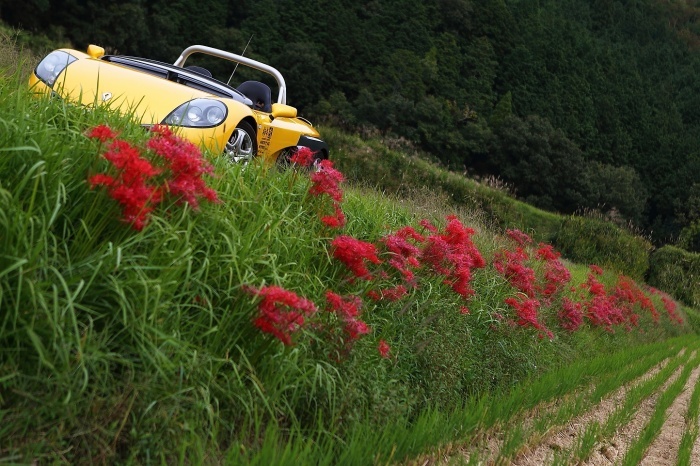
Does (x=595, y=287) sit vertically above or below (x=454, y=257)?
below

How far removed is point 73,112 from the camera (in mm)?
4441

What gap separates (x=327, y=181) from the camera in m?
5.02

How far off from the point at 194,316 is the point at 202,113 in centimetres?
322

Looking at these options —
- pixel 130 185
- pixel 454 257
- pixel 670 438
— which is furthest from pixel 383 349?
pixel 670 438

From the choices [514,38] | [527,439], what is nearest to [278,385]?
[527,439]

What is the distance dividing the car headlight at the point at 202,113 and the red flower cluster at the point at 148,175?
7.54 feet

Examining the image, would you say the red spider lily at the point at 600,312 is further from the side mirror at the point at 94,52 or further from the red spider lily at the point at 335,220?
the side mirror at the point at 94,52

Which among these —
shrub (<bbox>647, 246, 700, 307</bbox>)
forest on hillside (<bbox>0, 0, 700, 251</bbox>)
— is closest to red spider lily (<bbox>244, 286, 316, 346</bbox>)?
shrub (<bbox>647, 246, 700, 307</bbox>)

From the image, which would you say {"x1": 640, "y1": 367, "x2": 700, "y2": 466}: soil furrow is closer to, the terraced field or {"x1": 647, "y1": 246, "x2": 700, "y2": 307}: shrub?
the terraced field

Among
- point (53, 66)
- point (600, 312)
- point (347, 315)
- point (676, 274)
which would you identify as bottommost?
point (676, 274)

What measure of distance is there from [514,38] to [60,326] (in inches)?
2280

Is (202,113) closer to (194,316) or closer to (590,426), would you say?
(194,316)

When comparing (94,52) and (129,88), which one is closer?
(129,88)

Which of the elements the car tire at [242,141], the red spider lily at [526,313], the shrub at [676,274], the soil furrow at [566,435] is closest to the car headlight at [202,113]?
the car tire at [242,141]
